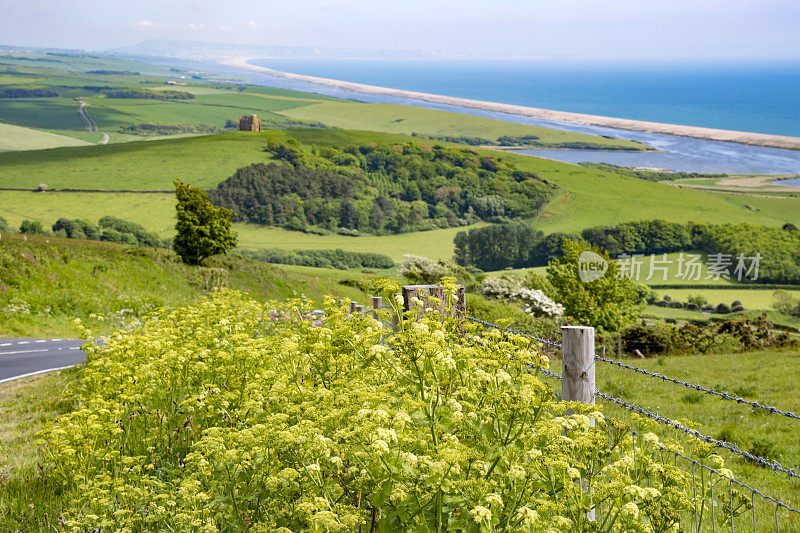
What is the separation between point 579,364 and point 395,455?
1.82 meters

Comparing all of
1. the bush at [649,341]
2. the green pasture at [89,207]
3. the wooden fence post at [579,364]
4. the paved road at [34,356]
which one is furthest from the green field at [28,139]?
the wooden fence post at [579,364]

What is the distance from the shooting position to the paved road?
12.8m

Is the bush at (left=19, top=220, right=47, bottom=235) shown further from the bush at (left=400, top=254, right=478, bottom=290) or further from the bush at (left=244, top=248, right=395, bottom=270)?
the bush at (left=400, top=254, right=478, bottom=290)

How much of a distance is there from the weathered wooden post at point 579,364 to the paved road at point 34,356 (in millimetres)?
11957

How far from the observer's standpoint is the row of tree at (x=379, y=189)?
131875mm

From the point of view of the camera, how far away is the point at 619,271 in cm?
2927

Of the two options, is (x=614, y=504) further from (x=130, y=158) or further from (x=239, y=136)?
(x=239, y=136)

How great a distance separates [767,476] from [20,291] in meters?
21.6

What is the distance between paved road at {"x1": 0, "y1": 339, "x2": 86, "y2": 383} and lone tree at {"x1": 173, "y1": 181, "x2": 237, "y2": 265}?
664 inches

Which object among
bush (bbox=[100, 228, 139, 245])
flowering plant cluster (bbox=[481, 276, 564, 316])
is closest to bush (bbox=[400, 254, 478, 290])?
flowering plant cluster (bbox=[481, 276, 564, 316])

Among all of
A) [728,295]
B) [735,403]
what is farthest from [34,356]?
[728,295]

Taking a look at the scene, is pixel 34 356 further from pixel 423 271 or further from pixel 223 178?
pixel 223 178

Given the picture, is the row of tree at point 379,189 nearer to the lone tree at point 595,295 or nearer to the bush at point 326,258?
the bush at point 326,258

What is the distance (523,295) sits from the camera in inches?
1283
